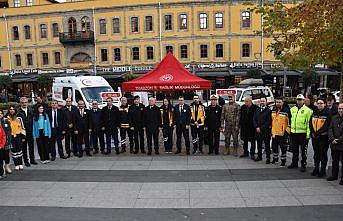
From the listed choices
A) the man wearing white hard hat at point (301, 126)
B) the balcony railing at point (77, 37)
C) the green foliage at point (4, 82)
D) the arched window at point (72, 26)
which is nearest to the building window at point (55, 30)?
the balcony railing at point (77, 37)

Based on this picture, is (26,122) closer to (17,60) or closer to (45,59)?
(45,59)

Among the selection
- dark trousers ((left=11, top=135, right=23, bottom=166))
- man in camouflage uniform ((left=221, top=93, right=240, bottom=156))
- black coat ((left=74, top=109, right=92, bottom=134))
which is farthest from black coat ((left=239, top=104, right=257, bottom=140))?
dark trousers ((left=11, top=135, right=23, bottom=166))

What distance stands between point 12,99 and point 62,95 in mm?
22591

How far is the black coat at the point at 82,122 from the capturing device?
10.4m

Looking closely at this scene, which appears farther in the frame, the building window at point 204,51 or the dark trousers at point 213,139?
the building window at point 204,51

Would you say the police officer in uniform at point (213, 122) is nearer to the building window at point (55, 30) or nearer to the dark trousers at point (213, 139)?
the dark trousers at point (213, 139)

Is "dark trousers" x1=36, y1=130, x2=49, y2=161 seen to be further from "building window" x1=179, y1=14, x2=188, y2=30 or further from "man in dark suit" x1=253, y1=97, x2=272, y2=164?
"building window" x1=179, y1=14, x2=188, y2=30

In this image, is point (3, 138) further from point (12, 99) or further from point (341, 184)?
point (12, 99)

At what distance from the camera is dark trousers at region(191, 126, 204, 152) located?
1072 centimetres

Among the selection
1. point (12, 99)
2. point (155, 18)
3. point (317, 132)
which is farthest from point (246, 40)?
point (317, 132)

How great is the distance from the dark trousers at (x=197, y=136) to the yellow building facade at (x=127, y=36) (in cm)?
2523

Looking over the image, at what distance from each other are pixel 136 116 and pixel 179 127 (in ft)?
4.81

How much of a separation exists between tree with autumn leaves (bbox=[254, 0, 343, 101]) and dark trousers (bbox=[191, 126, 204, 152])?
3.43 metres

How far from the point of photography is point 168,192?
6969 mm
